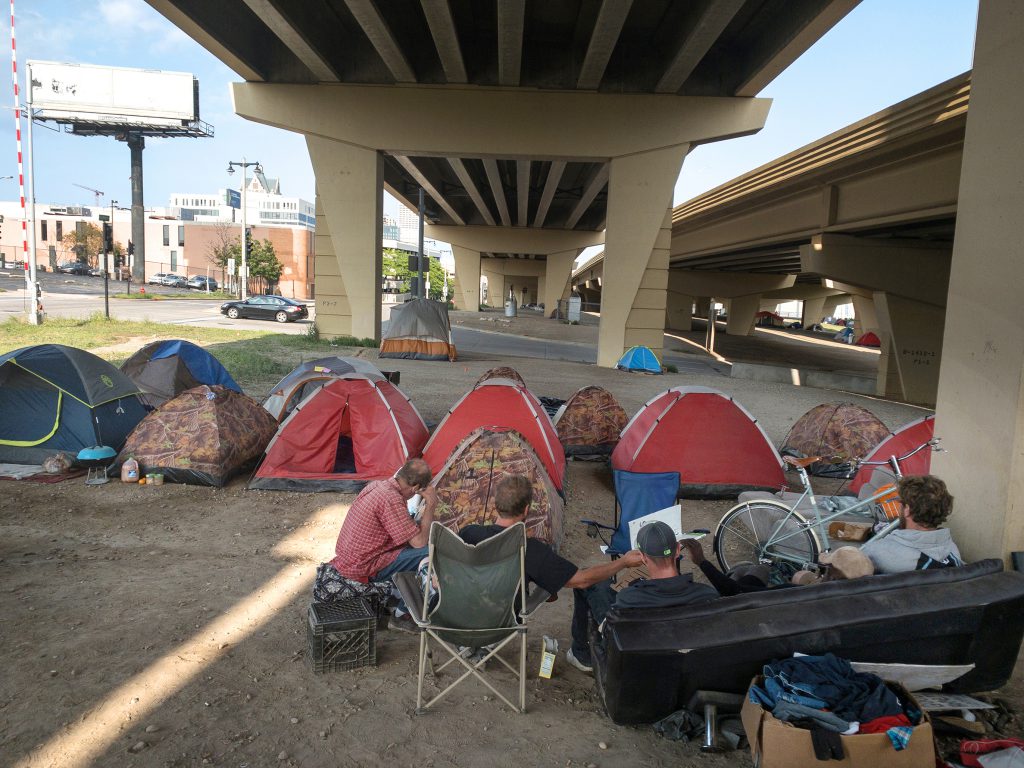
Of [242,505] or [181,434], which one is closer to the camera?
[242,505]

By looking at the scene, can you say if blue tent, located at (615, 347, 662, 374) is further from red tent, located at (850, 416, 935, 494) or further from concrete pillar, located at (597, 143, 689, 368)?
red tent, located at (850, 416, 935, 494)

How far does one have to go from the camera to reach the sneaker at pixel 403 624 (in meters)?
4.55

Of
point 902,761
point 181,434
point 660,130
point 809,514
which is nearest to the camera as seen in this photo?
point 902,761

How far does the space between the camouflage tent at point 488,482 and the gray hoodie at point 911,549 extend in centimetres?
259

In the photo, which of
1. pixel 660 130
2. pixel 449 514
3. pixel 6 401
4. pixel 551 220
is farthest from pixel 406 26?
pixel 551 220

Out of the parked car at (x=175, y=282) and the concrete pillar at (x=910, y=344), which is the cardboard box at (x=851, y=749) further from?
the parked car at (x=175, y=282)

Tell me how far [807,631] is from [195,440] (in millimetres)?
6478

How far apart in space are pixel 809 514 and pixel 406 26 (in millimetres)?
15410

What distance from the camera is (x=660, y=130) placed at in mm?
18922

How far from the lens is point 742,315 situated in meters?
46.7

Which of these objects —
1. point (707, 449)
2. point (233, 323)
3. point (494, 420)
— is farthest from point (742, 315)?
point (494, 420)

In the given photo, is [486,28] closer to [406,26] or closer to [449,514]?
[406,26]

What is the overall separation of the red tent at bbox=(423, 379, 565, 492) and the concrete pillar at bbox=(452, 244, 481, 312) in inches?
1823

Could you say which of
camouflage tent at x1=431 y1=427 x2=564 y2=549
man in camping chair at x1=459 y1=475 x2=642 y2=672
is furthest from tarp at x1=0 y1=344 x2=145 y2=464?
man in camping chair at x1=459 y1=475 x2=642 y2=672
